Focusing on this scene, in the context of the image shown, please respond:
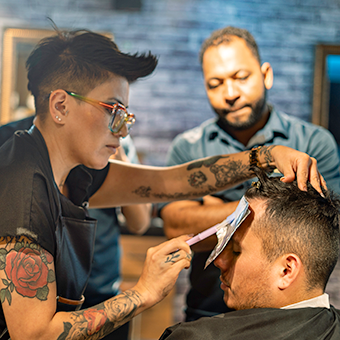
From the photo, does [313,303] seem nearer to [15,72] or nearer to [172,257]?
[172,257]

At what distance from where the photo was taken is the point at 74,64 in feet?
4.85

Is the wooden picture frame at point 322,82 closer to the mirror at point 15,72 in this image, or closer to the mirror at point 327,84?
the mirror at point 327,84

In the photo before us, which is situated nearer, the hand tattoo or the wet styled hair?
the hand tattoo

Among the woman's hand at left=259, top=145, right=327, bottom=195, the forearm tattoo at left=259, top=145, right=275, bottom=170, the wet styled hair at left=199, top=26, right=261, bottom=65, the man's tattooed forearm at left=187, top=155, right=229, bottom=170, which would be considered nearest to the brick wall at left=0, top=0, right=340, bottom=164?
the wet styled hair at left=199, top=26, right=261, bottom=65

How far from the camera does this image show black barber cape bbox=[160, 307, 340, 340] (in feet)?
4.22

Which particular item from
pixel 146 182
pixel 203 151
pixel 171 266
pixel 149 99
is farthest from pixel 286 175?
pixel 149 99

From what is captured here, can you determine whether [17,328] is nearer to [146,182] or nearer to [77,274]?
[77,274]

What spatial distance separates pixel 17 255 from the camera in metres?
1.15

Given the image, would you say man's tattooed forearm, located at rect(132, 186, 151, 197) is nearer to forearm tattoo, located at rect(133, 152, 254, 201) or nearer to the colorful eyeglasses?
forearm tattoo, located at rect(133, 152, 254, 201)

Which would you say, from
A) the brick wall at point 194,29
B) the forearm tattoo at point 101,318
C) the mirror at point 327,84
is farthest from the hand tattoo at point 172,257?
the mirror at point 327,84

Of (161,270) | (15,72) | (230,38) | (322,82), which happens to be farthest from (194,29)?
(161,270)

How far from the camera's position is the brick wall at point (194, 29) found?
13.4 ft

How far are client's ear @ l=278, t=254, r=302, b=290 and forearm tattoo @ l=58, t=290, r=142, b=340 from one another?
0.53m

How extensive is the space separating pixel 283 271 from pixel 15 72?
3751 mm
